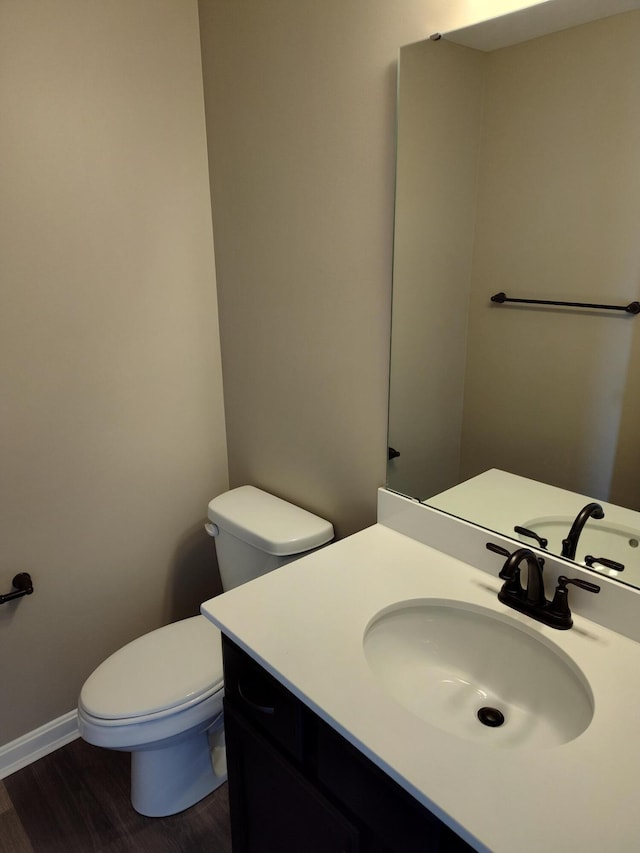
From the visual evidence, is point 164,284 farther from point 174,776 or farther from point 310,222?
point 174,776

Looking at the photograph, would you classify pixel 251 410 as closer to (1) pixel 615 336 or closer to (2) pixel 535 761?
(1) pixel 615 336

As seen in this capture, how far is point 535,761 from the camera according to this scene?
0.82 metres

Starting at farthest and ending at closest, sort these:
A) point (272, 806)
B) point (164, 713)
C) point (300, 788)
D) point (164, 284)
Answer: point (164, 284), point (164, 713), point (272, 806), point (300, 788)

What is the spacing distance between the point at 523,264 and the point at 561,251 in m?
0.08

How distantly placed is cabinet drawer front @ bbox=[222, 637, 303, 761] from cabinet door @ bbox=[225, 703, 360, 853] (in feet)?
0.10

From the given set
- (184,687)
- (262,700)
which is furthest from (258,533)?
(262,700)

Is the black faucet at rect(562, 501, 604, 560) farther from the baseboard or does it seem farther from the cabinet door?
the baseboard

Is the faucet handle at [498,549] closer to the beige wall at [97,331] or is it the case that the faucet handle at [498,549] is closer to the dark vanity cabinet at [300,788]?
the dark vanity cabinet at [300,788]

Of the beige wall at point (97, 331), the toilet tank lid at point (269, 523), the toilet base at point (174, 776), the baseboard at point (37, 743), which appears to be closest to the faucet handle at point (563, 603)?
the toilet tank lid at point (269, 523)

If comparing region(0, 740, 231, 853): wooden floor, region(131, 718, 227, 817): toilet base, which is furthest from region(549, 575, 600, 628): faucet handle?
region(0, 740, 231, 853): wooden floor

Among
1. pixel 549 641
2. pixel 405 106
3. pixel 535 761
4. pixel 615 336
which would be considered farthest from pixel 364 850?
pixel 405 106

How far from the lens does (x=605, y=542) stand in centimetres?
114

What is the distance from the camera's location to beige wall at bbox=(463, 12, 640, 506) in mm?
1039

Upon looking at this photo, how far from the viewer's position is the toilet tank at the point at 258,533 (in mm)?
1647
